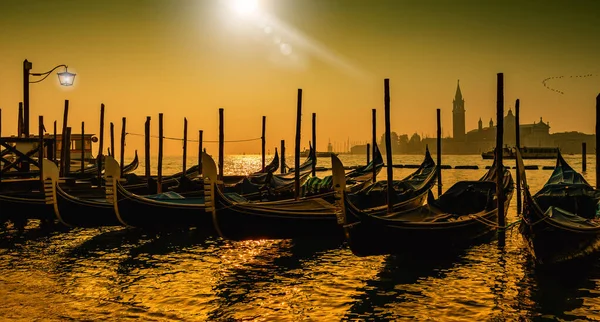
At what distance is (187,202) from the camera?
15.5 m

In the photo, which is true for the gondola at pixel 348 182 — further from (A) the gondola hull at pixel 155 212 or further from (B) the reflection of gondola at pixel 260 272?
(A) the gondola hull at pixel 155 212

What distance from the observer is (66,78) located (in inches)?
675

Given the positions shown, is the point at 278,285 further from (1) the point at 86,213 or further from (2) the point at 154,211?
(1) the point at 86,213

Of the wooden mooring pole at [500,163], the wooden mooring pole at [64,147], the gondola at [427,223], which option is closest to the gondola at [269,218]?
the gondola at [427,223]

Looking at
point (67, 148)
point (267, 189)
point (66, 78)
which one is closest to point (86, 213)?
point (66, 78)

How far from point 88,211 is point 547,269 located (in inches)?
458

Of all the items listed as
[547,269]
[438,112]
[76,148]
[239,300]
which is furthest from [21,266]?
[76,148]

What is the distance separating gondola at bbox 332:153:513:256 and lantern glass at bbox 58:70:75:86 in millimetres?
10387

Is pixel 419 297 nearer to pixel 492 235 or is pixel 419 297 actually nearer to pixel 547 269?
pixel 547 269

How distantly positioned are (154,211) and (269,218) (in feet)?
11.6

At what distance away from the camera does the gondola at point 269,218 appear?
12.7 m

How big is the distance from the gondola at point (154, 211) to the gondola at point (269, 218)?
1.80m

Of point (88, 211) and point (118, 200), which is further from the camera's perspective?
point (88, 211)

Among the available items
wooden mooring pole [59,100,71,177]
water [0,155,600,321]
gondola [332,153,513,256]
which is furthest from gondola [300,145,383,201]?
wooden mooring pole [59,100,71,177]
